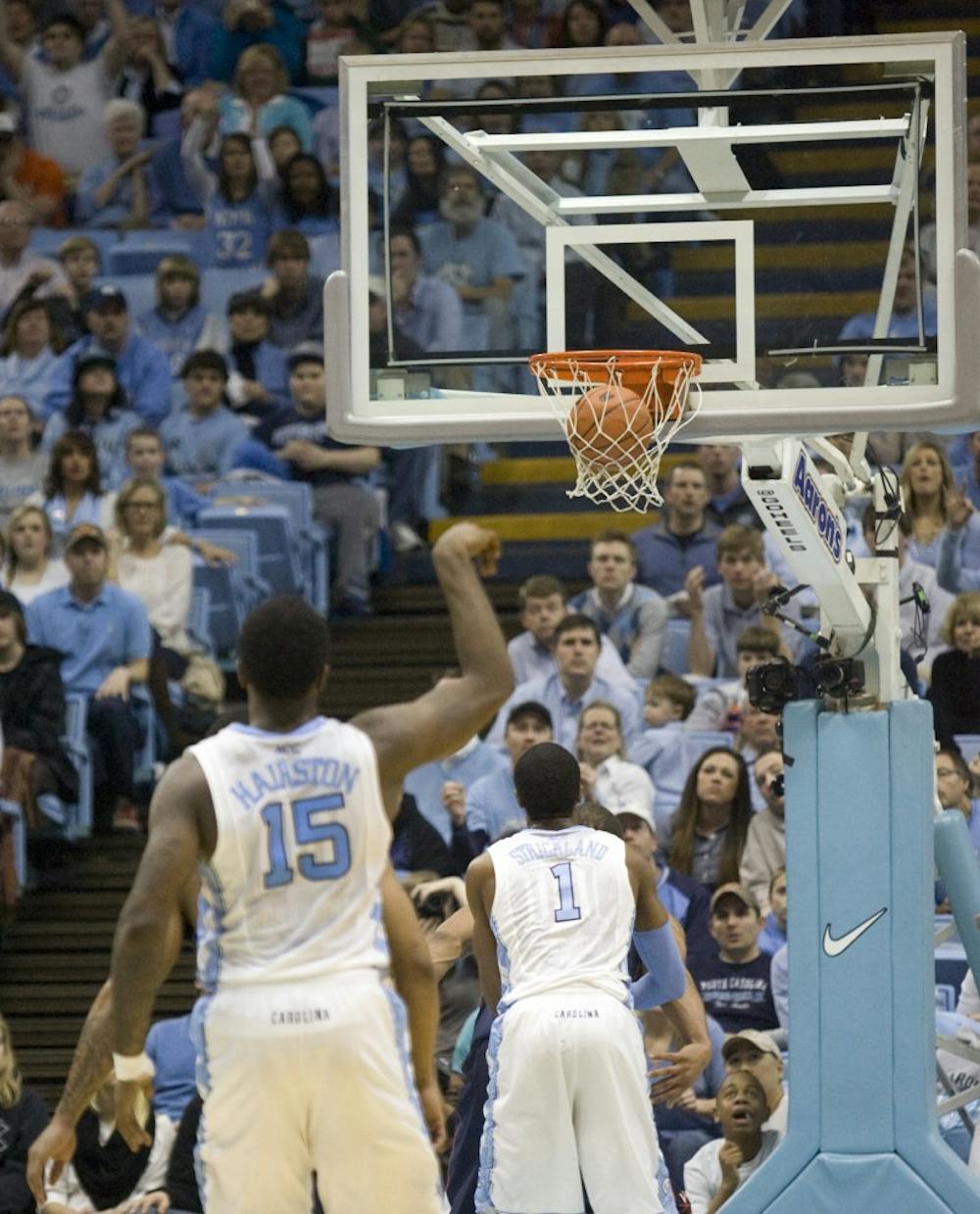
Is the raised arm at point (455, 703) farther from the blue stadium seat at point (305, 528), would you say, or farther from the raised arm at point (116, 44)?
the raised arm at point (116, 44)

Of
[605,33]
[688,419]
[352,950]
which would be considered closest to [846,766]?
[688,419]

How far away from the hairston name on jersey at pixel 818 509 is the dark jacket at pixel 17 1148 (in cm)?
391

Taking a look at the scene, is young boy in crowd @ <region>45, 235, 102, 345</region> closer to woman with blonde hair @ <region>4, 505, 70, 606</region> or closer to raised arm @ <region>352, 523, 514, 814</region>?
woman with blonde hair @ <region>4, 505, 70, 606</region>

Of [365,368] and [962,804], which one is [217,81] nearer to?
[962,804]

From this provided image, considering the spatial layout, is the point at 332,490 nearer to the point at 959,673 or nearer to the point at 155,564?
the point at 155,564

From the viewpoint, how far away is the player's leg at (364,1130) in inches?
202

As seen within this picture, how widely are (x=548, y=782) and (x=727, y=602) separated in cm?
497

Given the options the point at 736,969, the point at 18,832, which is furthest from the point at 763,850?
the point at 18,832

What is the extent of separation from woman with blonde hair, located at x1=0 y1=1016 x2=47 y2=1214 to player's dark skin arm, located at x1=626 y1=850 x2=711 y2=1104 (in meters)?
2.95

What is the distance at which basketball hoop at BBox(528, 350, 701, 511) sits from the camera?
6727 mm

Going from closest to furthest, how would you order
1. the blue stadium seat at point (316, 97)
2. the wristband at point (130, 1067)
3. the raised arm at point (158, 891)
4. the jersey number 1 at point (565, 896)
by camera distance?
the raised arm at point (158, 891) → the wristband at point (130, 1067) → the jersey number 1 at point (565, 896) → the blue stadium seat at point (316, 97)

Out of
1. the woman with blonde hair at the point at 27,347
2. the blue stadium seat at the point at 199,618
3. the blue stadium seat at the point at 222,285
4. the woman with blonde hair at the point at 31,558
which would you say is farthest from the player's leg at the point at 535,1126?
the blue stadium seat at the point at 222,285

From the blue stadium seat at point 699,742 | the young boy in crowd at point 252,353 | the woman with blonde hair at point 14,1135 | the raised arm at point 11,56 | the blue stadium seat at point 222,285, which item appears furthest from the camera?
the raised arm at point 11,56

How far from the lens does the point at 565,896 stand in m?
6.68
